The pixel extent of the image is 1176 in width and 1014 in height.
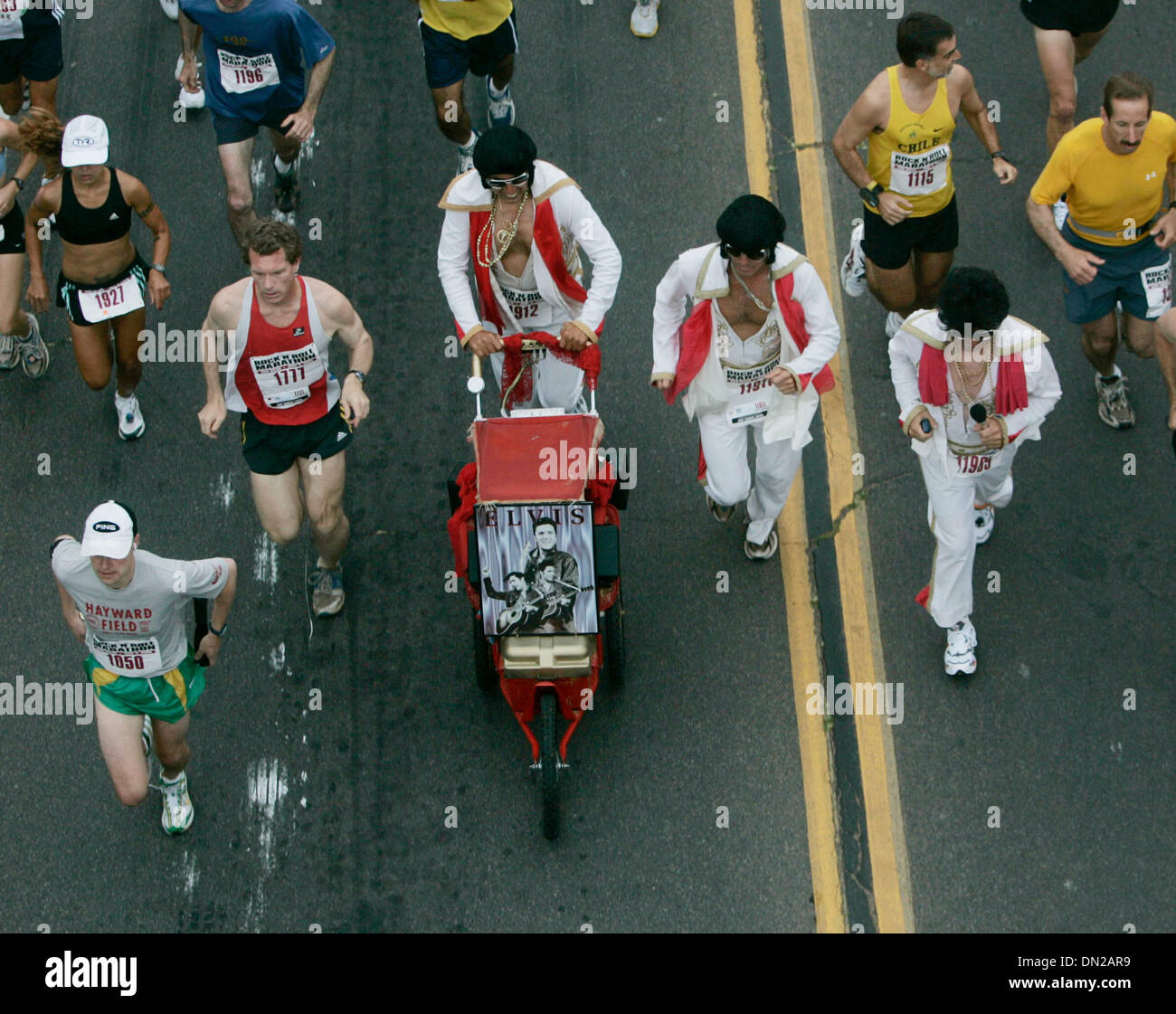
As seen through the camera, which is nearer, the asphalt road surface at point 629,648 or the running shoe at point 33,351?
the asphalt road surface at point 629,648

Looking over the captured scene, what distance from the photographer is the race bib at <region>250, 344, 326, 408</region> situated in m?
9.12

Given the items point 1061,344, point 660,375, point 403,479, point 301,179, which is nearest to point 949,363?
point 660,375

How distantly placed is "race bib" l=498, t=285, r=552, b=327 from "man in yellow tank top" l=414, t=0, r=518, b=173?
1709 millimetres

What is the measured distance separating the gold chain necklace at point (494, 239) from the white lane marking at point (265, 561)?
2096 millimetres

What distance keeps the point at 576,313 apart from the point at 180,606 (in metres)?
2.57

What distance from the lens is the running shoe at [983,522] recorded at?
9.90 metres

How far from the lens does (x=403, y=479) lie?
1046 centimetres

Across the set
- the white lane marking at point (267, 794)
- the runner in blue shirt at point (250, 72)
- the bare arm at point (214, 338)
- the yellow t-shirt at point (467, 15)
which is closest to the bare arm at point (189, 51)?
the runner in blue shirt at point (250, 72)

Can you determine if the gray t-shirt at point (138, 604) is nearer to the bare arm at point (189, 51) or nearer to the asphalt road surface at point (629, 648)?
the asphalt road surface at point (629, 648)

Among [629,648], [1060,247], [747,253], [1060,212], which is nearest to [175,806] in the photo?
[629,648]

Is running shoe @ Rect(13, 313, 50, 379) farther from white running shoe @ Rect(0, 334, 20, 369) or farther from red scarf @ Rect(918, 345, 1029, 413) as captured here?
red scarf @ Rect(918, 345, 1029, 413)

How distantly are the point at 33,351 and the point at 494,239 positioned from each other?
3.28m

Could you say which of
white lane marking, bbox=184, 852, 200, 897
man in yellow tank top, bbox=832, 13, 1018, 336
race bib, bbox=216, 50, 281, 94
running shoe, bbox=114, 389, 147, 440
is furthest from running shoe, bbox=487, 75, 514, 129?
white lane marking, bbox=184, 852, 200, 897
